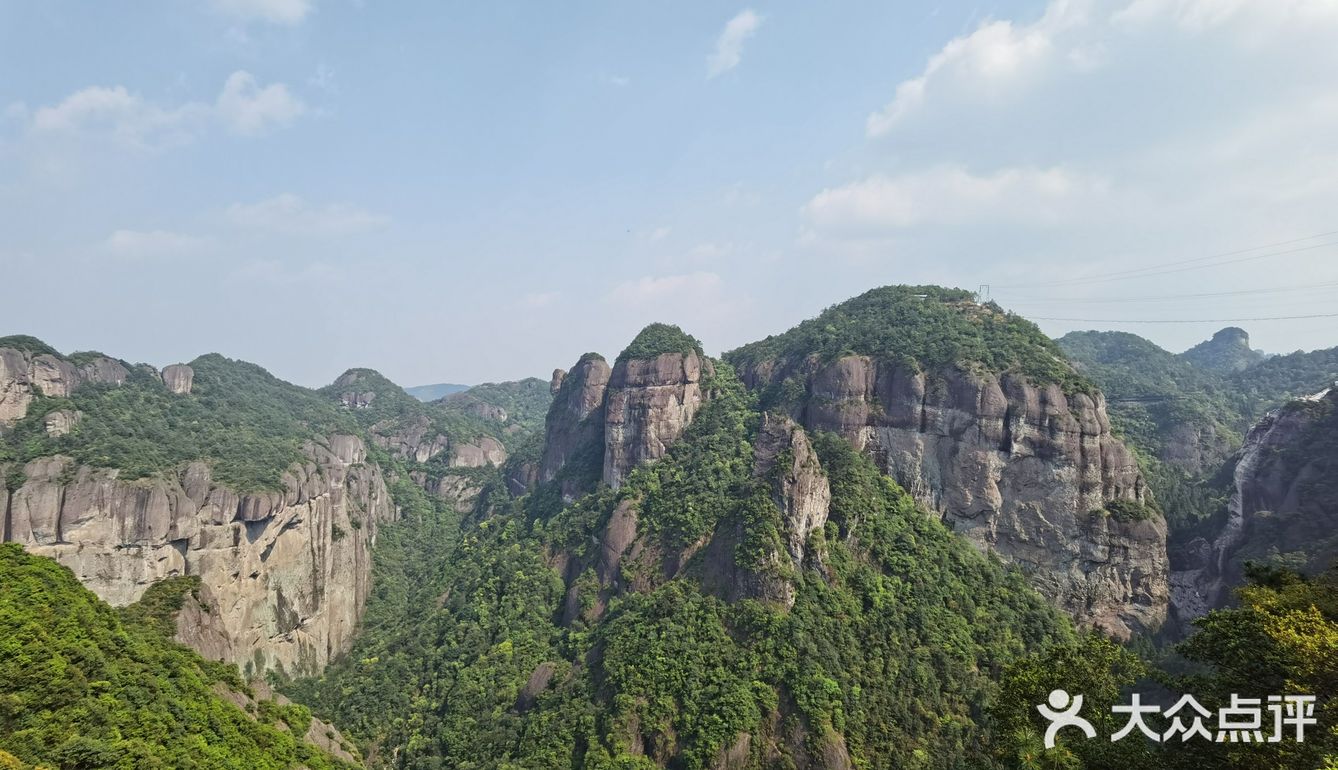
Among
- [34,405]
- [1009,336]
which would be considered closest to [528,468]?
[34,405]

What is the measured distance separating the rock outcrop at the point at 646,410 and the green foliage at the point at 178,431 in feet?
132

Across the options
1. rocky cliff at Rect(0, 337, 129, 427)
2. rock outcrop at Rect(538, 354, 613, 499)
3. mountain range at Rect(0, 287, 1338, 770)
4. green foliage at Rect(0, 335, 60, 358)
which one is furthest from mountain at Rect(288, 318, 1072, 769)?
green foliage at Rect(0, 335, 60, 358)

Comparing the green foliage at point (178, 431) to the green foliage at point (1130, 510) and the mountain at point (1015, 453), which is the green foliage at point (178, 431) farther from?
the green foliage at point (1130, 510)

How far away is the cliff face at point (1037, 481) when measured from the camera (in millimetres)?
53844

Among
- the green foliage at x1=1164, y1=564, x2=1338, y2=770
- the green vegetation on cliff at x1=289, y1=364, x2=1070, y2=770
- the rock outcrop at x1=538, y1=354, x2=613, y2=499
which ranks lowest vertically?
the green vegetation on cliff at x1=289, y1=364, x2=1070, y2=770

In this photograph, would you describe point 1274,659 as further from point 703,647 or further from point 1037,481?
point 1037,481

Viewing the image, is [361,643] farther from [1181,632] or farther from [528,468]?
[1181,632]

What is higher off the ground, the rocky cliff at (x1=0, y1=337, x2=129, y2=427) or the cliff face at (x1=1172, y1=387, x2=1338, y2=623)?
the rocky cliff at (x1=0, y1=337, x2=129, y2=427)

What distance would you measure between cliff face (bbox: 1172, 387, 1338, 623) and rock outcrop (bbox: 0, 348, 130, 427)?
405 ft

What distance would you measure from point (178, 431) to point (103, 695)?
68265 millimetres

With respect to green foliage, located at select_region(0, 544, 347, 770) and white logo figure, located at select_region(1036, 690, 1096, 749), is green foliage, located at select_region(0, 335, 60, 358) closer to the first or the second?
green foliage, located at select_region(0, 544, 347, 770)

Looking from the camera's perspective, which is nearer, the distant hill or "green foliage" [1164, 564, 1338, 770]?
"green foliage" [1164, 564, 1338, 770]

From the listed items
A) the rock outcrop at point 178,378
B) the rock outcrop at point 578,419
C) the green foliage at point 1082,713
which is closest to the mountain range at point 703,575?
the green foliage at point 1082,713

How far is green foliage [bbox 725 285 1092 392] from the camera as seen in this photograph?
60.2 m
